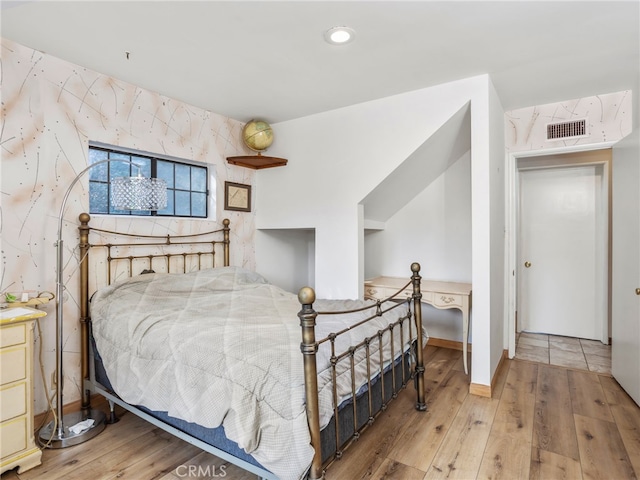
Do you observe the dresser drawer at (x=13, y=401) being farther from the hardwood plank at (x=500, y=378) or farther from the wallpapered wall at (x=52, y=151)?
the hardwood plank at (x=500, y=378)

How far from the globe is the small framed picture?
422mm

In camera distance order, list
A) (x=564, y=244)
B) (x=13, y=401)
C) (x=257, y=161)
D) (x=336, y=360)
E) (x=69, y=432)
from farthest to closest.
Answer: (x=564, y=244) < (x=257, y=161) < (x=69, y=432) < (x=13, y=401) < (x=336, y=360)

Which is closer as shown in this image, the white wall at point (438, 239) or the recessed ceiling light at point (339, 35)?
the recessed ceiling light at point (339, 35)

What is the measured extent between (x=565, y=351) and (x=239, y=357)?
359 cm

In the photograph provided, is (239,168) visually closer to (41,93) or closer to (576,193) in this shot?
(41,93)

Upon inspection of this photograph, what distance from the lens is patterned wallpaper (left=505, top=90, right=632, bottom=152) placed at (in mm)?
3029

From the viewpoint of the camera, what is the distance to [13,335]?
1824mm

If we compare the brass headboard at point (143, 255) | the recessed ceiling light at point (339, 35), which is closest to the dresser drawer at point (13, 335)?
the brass headboard at point (143, 255)

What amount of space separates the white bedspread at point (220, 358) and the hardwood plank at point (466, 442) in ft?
2.15

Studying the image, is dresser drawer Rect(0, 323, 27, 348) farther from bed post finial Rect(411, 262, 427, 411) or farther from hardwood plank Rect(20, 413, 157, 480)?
bed post finial Rect(411, 262, 427, 411)

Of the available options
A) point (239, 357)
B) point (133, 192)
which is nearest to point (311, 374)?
point (239, 357)

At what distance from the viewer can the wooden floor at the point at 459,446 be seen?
6.00 ft

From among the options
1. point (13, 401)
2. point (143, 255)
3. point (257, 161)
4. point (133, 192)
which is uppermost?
point (257, 161)

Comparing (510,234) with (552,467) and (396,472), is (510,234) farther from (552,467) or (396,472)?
(396,472)
